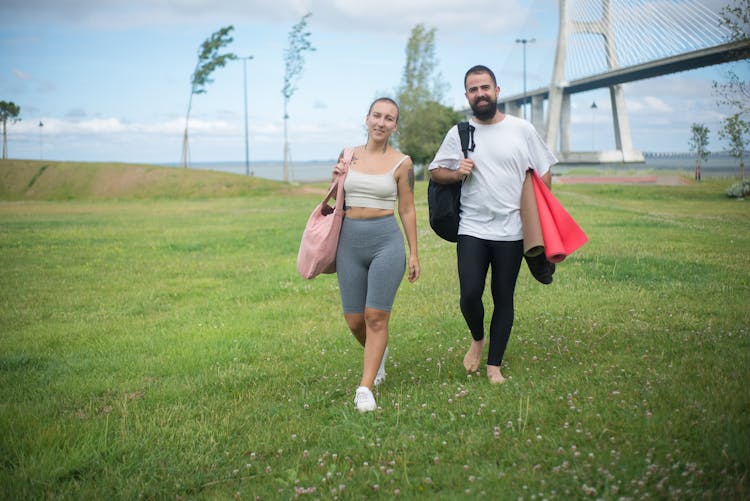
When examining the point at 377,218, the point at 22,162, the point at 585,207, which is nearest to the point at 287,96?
the point at 22,162

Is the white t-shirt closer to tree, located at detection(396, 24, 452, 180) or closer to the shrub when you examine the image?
the shrub

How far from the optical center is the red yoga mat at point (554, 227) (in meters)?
4.96

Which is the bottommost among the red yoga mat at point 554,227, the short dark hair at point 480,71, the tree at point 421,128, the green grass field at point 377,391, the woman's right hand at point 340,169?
the green grass field at point 377,391

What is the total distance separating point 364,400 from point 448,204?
5.11 feet

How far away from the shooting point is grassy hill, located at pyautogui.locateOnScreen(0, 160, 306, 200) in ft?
130

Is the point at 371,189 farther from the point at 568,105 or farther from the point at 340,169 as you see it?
the point at 568,105

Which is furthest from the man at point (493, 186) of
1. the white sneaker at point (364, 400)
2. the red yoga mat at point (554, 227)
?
the white sneaker at point (364, 400)

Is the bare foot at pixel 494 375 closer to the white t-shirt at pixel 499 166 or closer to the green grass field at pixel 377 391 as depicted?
the green grass field at pixel 377 391

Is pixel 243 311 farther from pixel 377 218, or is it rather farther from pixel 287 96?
pixel 287 96

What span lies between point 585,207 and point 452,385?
64.2ft

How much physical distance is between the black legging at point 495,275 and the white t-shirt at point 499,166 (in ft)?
0.25

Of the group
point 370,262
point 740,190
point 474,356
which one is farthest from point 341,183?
point 740,190

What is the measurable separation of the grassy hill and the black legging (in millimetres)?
35150

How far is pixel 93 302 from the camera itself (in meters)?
9.29
